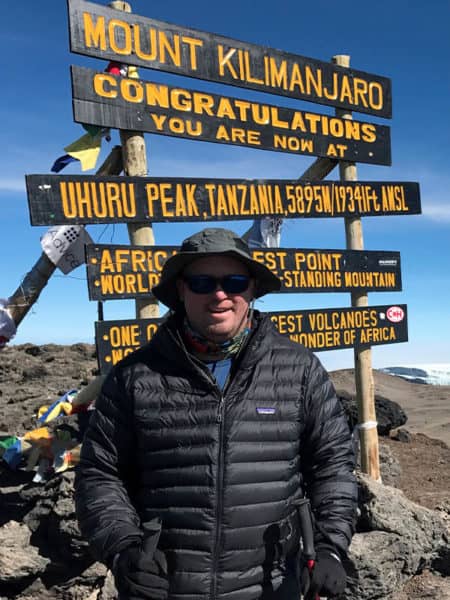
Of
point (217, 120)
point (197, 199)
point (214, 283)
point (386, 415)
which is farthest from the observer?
point (386, 415)

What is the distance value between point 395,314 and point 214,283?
5.52 metres

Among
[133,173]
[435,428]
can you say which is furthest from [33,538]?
[435,428]

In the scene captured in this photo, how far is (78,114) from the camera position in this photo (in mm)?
5184

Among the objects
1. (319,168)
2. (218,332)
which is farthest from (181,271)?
(319,168)

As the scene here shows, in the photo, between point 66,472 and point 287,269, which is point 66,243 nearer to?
point 66,472

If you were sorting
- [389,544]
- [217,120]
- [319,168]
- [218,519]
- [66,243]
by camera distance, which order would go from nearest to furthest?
[218,519], [389,544], [66,243], [217,120], [319,168]

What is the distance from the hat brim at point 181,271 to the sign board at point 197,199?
267 centimetres

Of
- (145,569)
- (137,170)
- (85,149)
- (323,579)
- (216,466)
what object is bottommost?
Result: (323,579)

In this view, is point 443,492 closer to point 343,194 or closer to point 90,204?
point 343,194

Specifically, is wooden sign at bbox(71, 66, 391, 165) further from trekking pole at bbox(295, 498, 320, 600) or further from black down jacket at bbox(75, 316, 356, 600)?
trekking pole at bbox(295, 498, 320, 600)

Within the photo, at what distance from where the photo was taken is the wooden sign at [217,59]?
17.4ft

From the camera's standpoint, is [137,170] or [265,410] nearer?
[265,410]

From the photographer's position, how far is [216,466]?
2398 millimetres

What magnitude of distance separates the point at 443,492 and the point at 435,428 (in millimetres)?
5107
